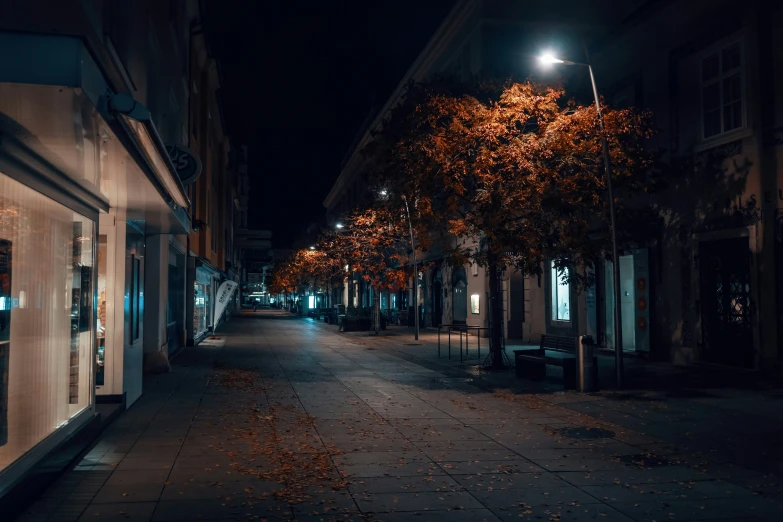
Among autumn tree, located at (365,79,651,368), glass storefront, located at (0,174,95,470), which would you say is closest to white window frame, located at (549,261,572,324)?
autumn tree, located at (365,79,651,368)

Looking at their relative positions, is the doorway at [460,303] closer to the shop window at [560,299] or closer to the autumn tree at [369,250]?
the autumn tree at [369,250]

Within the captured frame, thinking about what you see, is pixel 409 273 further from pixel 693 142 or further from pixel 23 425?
pixel 23 425

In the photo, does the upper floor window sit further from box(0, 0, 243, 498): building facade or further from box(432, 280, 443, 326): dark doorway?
box(432, 280, 443, 326): dark doorway

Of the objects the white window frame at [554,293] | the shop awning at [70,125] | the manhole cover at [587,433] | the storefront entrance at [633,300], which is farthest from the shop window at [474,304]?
the shop awning at [70,125]

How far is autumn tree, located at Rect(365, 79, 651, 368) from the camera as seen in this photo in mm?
15812

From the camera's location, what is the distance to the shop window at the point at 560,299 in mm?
25047

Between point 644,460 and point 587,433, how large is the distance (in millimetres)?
1669

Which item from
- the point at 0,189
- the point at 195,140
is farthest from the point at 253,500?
the point at 195,140

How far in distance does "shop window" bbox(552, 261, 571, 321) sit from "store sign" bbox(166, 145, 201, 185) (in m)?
13.4

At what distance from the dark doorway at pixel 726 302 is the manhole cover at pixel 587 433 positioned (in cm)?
851

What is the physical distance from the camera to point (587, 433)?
978 cm

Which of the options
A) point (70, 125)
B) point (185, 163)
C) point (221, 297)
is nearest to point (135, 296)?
point (185, 163)

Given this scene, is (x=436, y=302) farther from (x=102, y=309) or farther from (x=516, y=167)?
(x=102, y=309)

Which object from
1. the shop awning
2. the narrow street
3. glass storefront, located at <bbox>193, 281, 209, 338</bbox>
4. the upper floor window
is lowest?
the narrow street
